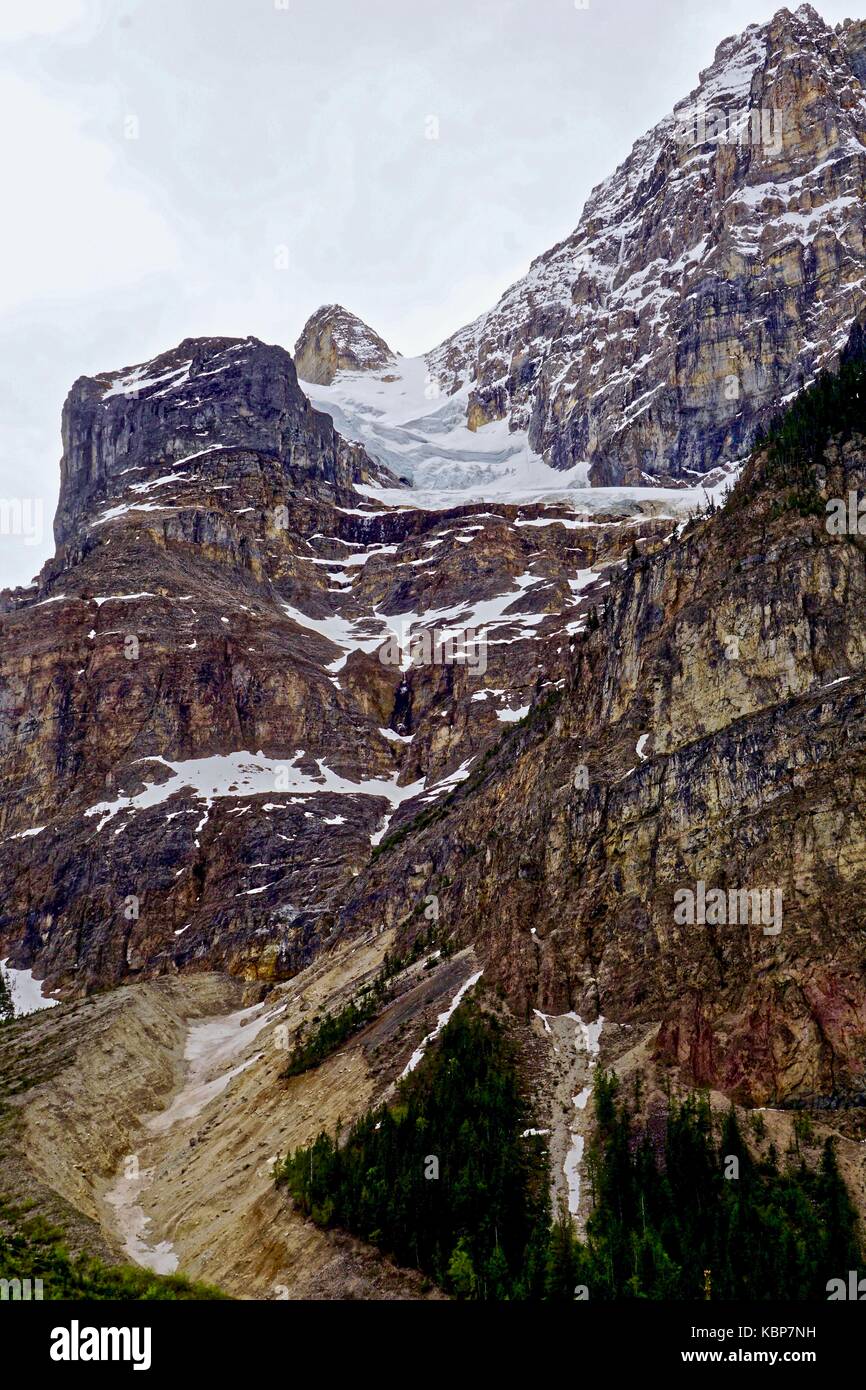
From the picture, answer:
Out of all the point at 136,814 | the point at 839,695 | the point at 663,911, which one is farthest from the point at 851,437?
the point at 136,814

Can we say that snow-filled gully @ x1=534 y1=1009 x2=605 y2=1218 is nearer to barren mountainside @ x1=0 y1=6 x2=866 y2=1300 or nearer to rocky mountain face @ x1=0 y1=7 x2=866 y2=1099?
barren mountainside @ x1=0 y1=6 x2=866 y2=1300

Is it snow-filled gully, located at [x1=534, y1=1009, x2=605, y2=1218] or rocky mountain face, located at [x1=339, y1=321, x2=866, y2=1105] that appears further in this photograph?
rocky mountain face, located at [x1=339, y1=321, x2=866, y2=1105]

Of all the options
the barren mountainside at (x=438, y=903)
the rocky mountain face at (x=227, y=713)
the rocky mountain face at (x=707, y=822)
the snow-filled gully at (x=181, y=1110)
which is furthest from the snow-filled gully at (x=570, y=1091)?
the rocky mountain face at (x=227, y=713)

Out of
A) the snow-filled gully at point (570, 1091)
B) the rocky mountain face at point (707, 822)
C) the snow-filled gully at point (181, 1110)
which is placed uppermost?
the rocky mountain face at point (707, 822)

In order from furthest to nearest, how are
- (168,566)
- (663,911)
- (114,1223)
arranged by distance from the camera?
(168,566), (663,911), (114,1223)

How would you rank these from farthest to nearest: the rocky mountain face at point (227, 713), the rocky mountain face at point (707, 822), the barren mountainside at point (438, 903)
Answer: the rocky mountain face at point (227, 713)
the rocky mountain face at point (707, 822)
the barren mountainside at point (438, 903)

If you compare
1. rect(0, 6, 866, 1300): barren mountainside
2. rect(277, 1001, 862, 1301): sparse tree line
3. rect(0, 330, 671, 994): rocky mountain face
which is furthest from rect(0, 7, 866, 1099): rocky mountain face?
rect(277, 1001, 862, 1301): sparse tree line

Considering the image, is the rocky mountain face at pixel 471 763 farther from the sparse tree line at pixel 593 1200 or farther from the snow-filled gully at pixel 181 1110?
the snow-filled gully at pixel 181 1110

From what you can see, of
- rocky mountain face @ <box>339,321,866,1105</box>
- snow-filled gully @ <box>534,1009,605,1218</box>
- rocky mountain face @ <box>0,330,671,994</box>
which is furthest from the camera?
rocky mountain face @ <box>0,330,671,994</box>

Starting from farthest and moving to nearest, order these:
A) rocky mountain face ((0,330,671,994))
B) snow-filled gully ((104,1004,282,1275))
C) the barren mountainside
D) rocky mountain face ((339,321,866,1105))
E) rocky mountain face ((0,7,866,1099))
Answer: rocky mountain face ((0,330,671,994)) < rocky mountain face ((0,7,866,1099)) < snow-filled gully ((104,1004,282,1275)) < rocky mountain face ((339,321,866,1105)) < the barren mountainside

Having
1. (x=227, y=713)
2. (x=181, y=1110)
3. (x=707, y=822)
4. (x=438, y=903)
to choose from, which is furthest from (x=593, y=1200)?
(x=227, y=713)

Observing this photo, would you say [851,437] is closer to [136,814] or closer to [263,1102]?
[263,1102]
